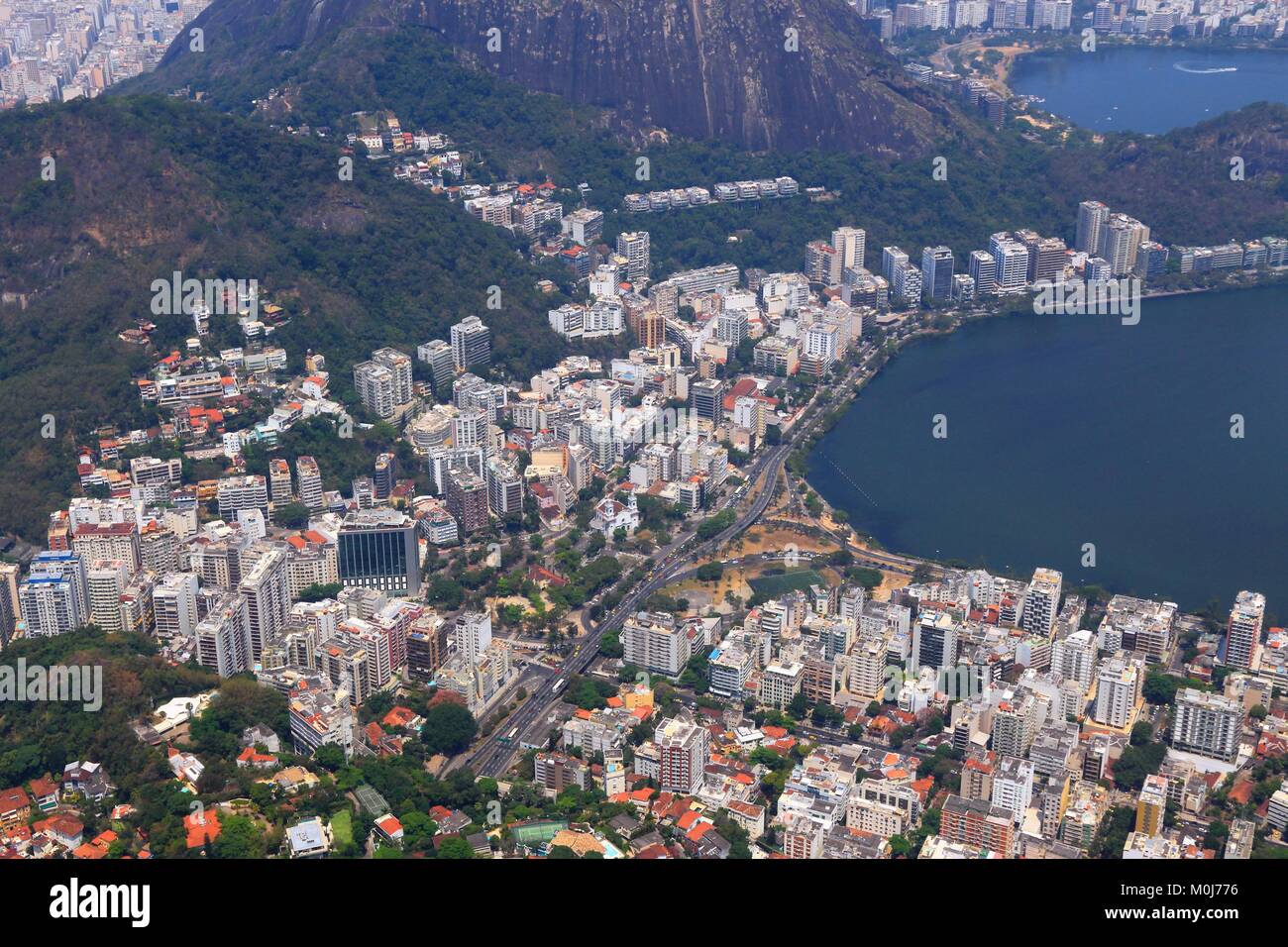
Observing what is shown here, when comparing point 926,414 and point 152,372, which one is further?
point 926,414

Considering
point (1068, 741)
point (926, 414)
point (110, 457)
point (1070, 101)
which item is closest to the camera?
point (1068, 741)

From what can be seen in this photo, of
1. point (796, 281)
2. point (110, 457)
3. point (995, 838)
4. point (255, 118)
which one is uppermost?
point (255, 118)

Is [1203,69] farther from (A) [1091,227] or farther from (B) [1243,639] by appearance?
(B) [1243,639]

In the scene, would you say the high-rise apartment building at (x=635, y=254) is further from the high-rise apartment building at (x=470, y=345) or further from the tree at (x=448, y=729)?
the tree at (x=448, y=729)

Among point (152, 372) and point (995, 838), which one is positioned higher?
point (152, 372)

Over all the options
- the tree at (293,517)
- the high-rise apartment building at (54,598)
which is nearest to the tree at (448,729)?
the high-rise apartment building at (54,598)

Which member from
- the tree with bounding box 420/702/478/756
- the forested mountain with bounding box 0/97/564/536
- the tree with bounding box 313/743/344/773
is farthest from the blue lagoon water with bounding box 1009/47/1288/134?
the tree with bounding box 313/743/344/773
